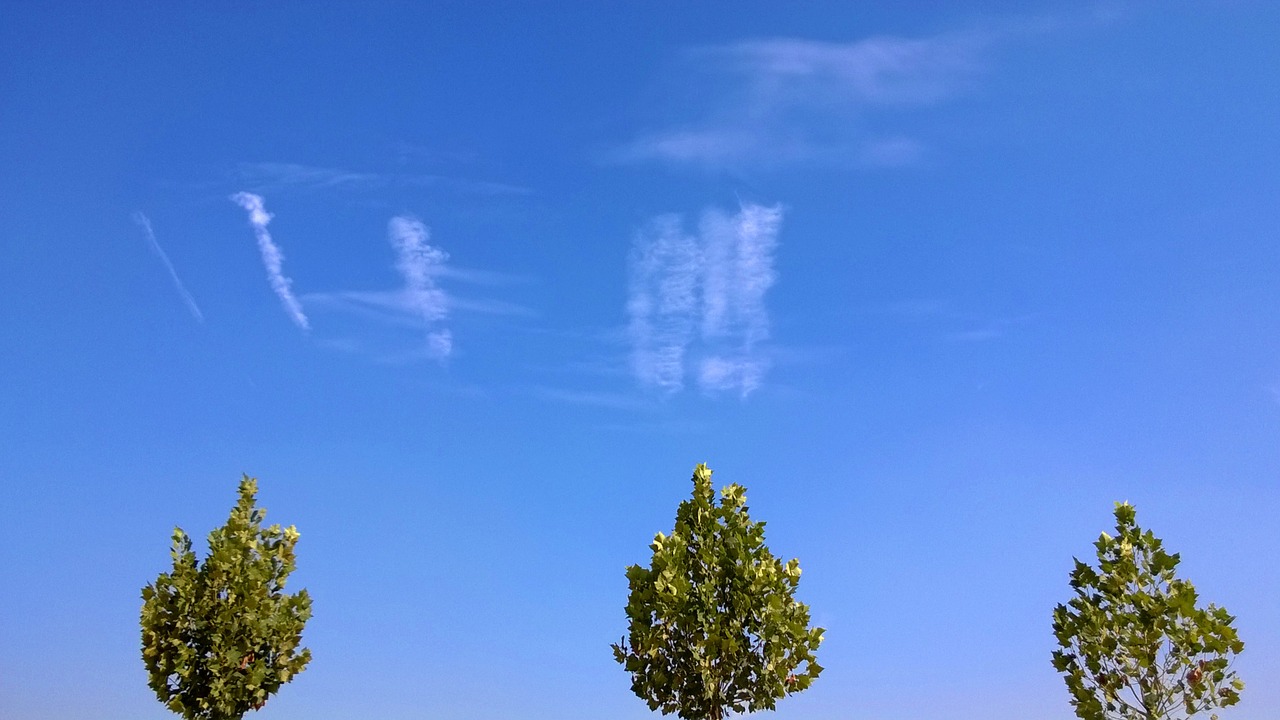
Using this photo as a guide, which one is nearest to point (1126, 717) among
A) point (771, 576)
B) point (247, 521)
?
point (771, 576)

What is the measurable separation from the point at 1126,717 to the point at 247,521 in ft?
95.2

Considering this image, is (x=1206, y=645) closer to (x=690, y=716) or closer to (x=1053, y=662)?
(x=1053, y=662)

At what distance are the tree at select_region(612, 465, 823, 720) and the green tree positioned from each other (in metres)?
10.8

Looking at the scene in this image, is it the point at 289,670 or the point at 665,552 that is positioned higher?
the point at 665,552

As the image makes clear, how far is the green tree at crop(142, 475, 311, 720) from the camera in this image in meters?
29.8

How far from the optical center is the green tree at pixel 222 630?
29.8 metres

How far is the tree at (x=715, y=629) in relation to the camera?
31.1 m

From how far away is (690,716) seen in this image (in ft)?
102

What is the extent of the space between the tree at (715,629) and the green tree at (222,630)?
1076 centimetres

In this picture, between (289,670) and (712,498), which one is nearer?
(289,670)

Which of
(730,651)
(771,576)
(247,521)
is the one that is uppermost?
(247,521)

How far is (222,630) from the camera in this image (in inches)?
1185

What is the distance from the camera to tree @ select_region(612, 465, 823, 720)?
31.1 metres

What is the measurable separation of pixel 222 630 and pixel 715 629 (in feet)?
50.0
